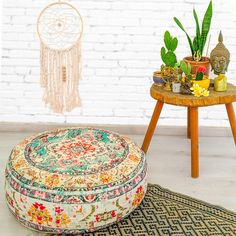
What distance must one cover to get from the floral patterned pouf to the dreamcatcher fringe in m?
0.99

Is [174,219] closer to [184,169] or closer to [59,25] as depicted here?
[184,169]

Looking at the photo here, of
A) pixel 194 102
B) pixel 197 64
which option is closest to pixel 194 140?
pixel 194 102

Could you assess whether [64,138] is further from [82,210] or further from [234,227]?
[234,227]

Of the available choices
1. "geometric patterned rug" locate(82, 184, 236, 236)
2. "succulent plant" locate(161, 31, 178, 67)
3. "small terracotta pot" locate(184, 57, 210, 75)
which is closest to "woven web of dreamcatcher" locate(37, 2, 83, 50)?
"succulent plant" locate(161, 31, 178, 67)

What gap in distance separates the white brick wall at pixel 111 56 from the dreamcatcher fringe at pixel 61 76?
52mm

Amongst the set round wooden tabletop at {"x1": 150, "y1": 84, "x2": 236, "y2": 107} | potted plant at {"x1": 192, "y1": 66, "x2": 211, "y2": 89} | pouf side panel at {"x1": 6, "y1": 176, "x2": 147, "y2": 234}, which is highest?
potted plant at {"x1": 192, "y1": 66, "x2": 211, "y2": 89}

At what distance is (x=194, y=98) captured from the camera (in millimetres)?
2809

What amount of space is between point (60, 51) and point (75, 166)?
1.26 meters

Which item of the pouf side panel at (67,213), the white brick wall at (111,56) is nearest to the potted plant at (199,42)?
the white brick wall at (111,56)

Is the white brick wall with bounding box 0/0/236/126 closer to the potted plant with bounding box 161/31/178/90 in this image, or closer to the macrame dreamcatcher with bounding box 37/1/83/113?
the macrame dreamcatcher with bounding box 37/1/83/113

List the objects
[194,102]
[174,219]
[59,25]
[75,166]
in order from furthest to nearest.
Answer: [59,25]
[194,102]
[174,219]
[75,166]

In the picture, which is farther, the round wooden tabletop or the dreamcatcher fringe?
the dreamcatcher fringe

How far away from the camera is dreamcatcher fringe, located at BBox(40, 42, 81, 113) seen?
11.3 feet

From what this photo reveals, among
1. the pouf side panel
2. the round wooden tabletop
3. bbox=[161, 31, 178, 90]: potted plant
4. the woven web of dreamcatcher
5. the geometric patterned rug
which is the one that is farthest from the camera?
the woven web of dreamcatcher
